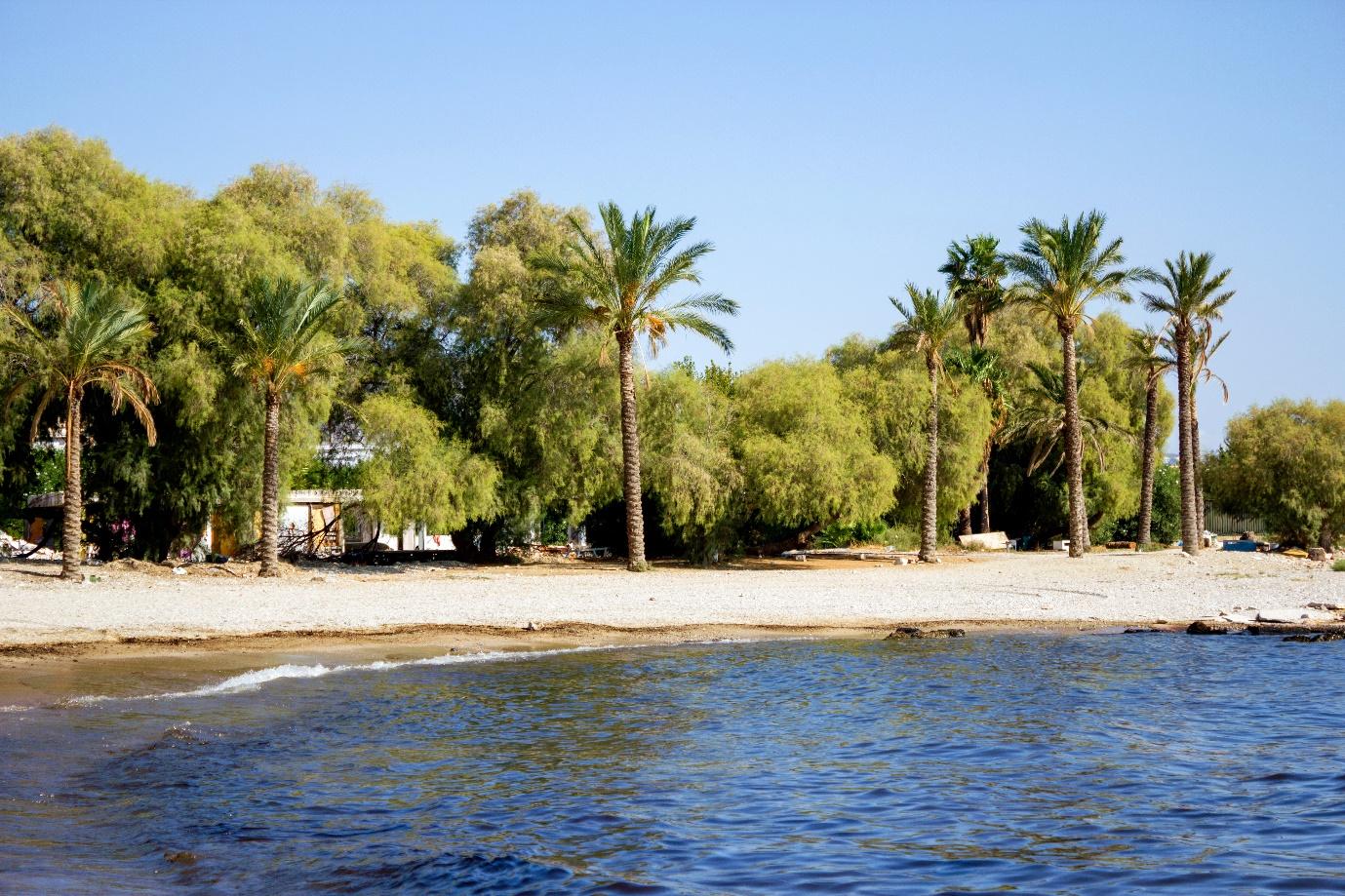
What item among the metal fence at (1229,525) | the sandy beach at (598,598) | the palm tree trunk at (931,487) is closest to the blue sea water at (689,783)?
the sandy beach at (598,598)

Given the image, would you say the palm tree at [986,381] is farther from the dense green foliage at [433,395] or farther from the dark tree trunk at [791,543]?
the dark tree trunk at [791,543]

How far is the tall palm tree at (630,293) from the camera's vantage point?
33156 millimetres

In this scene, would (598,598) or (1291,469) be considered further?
(1291,469)

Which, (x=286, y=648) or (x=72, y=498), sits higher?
(x=72, y=498)

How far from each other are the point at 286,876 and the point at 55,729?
20.4 feet

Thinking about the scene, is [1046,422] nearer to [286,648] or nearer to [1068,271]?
[1068,271]

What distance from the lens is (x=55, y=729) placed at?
1308 cm

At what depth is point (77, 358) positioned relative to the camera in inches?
1060

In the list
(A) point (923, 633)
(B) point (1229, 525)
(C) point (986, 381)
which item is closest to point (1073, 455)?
(C) point (986, 381)

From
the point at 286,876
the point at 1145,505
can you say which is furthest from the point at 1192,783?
the point at 1145,505

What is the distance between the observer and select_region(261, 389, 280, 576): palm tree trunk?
30.2 meters

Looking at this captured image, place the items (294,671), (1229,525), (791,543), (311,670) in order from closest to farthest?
(294,671), (311,670), (791,543), (1229,525)

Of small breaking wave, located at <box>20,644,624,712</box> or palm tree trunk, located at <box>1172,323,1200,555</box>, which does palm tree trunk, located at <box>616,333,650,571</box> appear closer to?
small breaking wave, located at <box>20,644,624,712</box>

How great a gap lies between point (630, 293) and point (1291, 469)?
34269mm
